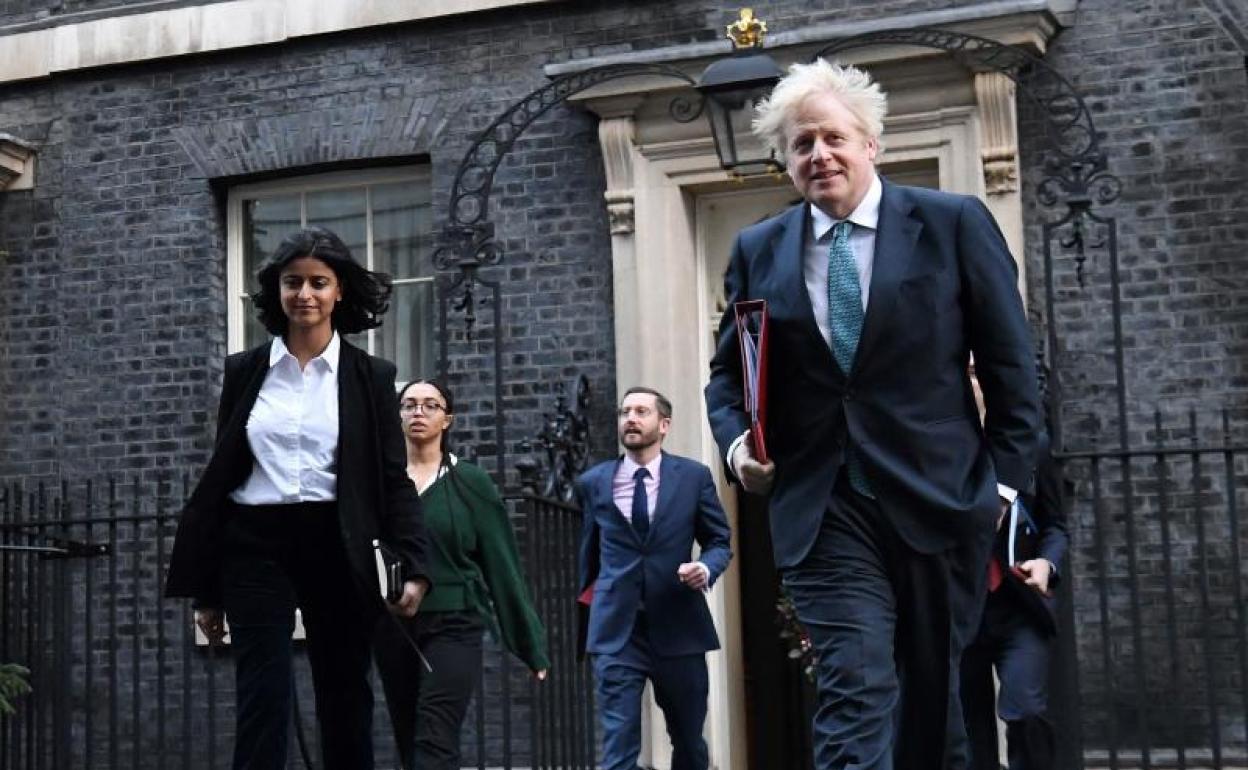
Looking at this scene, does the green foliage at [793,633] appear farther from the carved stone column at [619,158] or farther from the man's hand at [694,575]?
the carved stone column at [619,158]

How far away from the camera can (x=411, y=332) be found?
12008mm

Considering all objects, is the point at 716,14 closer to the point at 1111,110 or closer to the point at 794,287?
the point at 1111,110

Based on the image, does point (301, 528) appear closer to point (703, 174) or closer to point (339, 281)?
point (339, 281)

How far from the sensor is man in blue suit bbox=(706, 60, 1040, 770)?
461cm

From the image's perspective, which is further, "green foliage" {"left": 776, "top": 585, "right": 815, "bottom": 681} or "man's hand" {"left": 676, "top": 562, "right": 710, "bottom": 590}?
"green foliage" {"left": 776, "top": 585, "right": 815, "bottom": 681}

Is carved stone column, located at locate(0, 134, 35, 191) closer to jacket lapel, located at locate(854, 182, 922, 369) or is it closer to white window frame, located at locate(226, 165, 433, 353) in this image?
white window frame, located at locate(226, 165, 433, 353)

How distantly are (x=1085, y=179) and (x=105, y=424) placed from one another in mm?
5785

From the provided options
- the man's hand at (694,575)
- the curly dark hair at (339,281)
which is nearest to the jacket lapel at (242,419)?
the curly dark hair at (339,281)

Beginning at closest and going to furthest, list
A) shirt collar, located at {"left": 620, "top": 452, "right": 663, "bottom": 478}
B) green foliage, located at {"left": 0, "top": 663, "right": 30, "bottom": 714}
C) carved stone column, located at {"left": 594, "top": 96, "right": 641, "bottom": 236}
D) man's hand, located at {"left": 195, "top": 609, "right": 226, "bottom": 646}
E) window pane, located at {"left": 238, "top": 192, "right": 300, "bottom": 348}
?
man's hand, located at {"left": 195, "top": 609, "right": 226, "bottom": 646}
shirt collar, located at {"left": 620, "top": 452, "right": 663, "bottom": 478}
green foliage, located at {"left": 0, "top": 663, "right": 30, "bottom": 714}
carved stone column, located at {"left": 594, "top": 96, "right": 641, "bottom": 236}
window pane, located at {"left": 238, "top": 192, "right": 300, "bottom": 348}

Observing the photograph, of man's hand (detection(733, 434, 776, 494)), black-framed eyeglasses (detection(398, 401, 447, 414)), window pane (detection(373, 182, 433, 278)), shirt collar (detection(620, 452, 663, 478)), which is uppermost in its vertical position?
window pane (detection(373, 182, 433, 278))

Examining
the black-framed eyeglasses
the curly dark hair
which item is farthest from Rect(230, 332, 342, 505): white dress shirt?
the black-framed eyeglasses

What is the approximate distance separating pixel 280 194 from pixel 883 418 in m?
8.19

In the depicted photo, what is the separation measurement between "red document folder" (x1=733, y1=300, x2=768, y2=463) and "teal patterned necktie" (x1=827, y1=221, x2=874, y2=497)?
16 centimetres

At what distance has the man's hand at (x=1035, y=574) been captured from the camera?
25.2 feet
